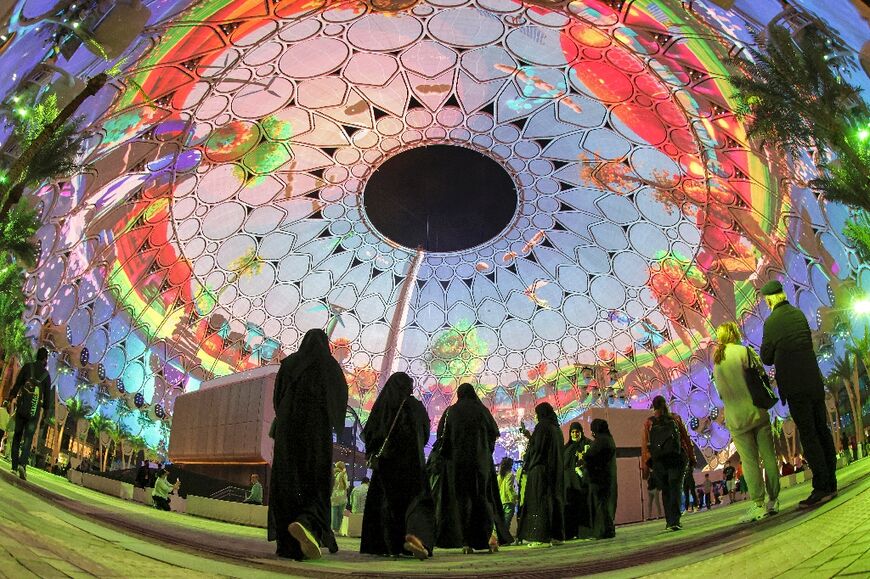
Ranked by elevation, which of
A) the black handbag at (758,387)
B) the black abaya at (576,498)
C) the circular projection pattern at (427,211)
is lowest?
the black abaya at (576,498)

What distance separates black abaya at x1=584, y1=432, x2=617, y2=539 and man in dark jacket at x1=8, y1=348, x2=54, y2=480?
918 centimetres

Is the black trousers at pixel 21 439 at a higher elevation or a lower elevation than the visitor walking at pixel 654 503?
higher

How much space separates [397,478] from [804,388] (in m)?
4.41

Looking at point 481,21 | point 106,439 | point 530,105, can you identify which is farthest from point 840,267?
point 106,439

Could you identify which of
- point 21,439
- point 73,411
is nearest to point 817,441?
point 21,439

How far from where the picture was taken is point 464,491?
787cm

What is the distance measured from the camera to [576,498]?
986 cm

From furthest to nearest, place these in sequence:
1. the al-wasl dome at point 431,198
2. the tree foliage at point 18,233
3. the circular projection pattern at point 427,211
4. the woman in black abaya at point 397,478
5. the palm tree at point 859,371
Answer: the circular projection pattern at point 427,211 < the palm tree at point 859,371 < the al-wasl dome at point 431,198 < the tree foliage at point 18,233 < the woman in black abaya at point 397,478

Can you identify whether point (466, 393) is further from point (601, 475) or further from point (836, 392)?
point (836, 392)

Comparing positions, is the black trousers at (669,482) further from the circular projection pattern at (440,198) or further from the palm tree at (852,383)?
the circular projection pattern at (440,198)

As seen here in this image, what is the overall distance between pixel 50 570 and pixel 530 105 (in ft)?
69.9

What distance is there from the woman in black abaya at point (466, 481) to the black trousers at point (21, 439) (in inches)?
272

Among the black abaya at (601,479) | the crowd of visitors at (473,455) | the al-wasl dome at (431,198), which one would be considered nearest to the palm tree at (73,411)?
the al-wasl dome at (431,198)

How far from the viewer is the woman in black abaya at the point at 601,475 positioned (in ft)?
31.2
